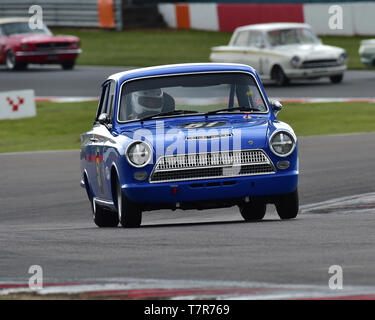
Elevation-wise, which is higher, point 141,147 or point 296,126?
point 141,147

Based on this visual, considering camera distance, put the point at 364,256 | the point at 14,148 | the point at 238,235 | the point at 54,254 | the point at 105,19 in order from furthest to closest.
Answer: the point at 105,19 → the point at 14,148 → the point at 238,235 → the point at 54,254 → the point at 364,256

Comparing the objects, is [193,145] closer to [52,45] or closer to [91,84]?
[91,84]

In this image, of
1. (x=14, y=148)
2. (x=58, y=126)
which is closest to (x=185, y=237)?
(x=14, y=148)

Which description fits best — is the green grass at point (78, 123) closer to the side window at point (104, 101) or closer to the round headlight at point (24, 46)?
the side window at point (104, 101)

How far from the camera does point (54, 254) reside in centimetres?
850

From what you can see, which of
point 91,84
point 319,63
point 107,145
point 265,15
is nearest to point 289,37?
point 319,63

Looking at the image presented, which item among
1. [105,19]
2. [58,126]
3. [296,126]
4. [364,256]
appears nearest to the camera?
[364,256]

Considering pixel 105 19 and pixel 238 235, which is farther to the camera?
pixel 105 19

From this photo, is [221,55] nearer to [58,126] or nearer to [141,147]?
[58,126]

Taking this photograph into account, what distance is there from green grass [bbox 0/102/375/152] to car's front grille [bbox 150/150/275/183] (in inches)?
417

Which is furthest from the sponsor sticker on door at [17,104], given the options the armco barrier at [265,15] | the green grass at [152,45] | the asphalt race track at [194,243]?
the armco barrier at [265,15]

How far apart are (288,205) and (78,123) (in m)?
14.5
